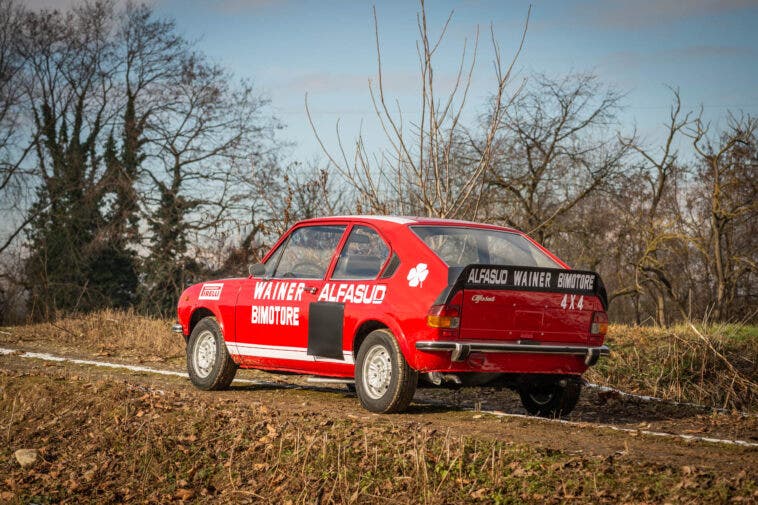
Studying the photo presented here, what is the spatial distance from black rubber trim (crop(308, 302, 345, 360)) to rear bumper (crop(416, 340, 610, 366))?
126cm

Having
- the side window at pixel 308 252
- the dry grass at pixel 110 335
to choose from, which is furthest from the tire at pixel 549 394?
→ the dry grass at pixel 110 335

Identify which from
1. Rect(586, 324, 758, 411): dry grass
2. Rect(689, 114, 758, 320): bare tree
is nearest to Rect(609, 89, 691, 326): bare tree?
Rect(689, 114, 758, 320): bare tree

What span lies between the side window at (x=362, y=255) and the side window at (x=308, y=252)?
0.23 meters

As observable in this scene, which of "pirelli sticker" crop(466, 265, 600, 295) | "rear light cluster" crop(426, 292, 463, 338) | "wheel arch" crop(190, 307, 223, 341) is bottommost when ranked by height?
"wheel arch" crop(190, 307, 223, 341)

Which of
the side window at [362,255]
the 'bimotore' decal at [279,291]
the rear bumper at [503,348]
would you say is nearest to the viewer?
the rear bumper at [503,348]

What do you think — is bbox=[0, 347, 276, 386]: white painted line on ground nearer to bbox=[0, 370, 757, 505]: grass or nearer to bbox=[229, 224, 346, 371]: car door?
bbox=[229, 224, 346, 371]: car door

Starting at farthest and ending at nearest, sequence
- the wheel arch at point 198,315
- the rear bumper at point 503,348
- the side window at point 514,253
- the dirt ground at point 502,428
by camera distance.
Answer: the wheel arch at point 198,315 < the side window at point 514,253 < the rear bumper at point 503,348 < the dirt ground at point 502,428

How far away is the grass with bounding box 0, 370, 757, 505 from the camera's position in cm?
564

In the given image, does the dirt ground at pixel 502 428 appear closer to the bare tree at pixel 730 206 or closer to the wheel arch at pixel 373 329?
the wheel arch at pixel 373 329

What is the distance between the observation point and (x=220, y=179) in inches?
1430

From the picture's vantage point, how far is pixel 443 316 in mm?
7203

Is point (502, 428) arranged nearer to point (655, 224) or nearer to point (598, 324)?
point (598, 324)

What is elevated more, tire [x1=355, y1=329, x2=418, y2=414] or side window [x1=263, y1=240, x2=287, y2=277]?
side window [x1=263, y1=240, x2=287, y2=277]

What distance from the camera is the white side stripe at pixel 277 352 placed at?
328 inches
